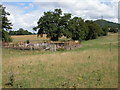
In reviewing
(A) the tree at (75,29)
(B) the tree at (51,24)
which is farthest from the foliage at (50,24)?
(A) the tree at (75,29)

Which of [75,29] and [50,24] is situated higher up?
[50,24]

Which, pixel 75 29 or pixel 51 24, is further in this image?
pixel 75 29

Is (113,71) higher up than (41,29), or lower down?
lower down

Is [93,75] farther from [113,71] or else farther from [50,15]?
[50,15]

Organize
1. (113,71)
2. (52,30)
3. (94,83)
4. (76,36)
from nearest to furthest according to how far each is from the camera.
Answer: (94,83) → (113,71) → (52,30) → (76,36)

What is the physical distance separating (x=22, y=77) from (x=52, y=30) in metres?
33.2

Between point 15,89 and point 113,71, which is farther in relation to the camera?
point 113,71

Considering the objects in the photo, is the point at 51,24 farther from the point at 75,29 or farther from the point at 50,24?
the point at 75,29

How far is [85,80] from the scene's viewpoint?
852 centimetres

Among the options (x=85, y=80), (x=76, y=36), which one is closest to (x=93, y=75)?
(x=85, y=80)

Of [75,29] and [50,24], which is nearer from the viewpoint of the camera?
[50,24]

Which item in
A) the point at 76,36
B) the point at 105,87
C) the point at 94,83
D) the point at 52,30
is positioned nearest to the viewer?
the point at 105,87

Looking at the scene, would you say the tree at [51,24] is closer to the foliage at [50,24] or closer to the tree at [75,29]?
the foliage at [50,24]

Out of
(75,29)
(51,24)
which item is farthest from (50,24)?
(75,29)
